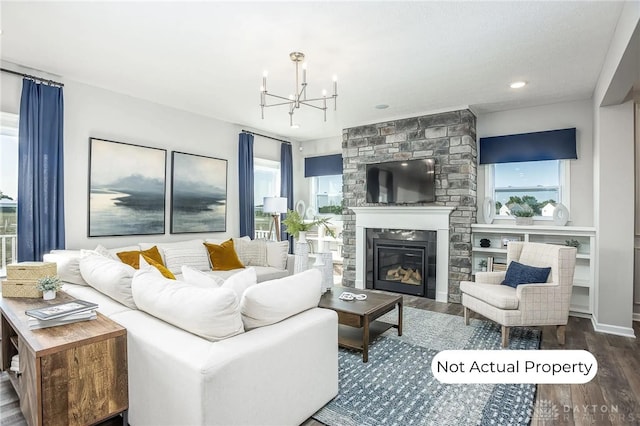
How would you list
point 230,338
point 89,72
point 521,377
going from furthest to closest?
1. point 89,72
2. point 521,377
3. point 230,338

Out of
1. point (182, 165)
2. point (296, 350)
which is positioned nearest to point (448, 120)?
point (182, 165)

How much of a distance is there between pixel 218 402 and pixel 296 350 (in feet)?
1.64

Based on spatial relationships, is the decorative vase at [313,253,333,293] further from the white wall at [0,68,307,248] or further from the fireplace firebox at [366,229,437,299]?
the white wall at [0,68,307,248]

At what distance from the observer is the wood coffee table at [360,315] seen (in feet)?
9.30

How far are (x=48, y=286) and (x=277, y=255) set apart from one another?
8.80 feet

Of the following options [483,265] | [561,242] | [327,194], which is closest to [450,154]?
[483,265]

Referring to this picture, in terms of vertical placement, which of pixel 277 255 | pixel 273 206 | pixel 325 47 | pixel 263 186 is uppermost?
pixel 325 47

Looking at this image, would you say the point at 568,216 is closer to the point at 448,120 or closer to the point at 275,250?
the point at 448,120

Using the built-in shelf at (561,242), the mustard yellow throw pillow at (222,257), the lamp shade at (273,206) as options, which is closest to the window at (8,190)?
the mustard yellow throw pillow at (222,257)

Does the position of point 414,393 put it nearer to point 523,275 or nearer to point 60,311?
point 523,275

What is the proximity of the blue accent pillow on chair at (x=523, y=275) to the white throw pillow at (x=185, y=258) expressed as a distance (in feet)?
11.3

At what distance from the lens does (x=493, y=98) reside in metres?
4.31

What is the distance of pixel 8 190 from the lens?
3.49m

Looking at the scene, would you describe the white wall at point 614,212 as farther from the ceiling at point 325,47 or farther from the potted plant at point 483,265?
the potted plant at point 483,265
